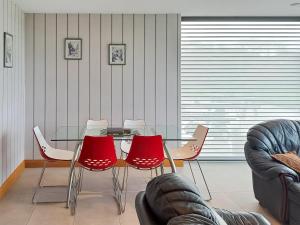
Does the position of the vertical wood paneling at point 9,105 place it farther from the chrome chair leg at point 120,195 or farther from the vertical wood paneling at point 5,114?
the chrome chair leg at point 120,195

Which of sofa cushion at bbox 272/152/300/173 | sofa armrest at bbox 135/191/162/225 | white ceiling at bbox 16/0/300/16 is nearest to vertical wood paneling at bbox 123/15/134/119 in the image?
white ceiling at bbox 16/0/300/16

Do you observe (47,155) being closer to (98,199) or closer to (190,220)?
(98,199)

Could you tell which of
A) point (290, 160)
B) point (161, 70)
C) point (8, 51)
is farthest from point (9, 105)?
point (290, 160)

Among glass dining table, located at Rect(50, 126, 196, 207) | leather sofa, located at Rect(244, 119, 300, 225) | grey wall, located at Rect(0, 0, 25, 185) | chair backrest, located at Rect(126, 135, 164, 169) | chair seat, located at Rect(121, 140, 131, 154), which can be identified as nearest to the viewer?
leather sofa, located at Rect(244, 119, 300, 225)

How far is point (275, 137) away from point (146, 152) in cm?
135

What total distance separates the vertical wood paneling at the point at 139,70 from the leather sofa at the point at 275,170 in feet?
7.24

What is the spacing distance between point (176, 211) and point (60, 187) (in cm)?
343

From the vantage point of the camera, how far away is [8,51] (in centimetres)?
458

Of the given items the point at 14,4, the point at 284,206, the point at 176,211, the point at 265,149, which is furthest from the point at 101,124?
the point at 176,211

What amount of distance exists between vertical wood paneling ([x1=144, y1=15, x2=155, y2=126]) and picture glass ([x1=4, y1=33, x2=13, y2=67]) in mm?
1974

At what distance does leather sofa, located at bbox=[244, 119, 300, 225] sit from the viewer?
3.32 metres

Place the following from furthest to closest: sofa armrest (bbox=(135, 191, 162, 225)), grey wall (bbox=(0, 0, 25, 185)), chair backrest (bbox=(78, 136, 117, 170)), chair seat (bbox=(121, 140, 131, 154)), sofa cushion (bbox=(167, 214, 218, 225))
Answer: chair seat (bbox=(121, 140, 131, 154))
grey wall (bbox=(0, 0, 25, 185))
chair backrest (bbox=(78, 136, 117, 170))
sofa armrest (bbox=(135, 191, 162, 225))
sofa cushion (bbox=(167, 214, 218, 225))

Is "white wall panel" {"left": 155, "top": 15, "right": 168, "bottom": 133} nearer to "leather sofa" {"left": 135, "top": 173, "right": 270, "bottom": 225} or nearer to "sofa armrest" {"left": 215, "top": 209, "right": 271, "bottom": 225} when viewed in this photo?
"sofa armrest" {"left": 215, "top": 209, "right": 271, "bottom": 225}

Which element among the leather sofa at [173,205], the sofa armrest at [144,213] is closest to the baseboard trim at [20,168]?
the sofa armrest at [144,213]
